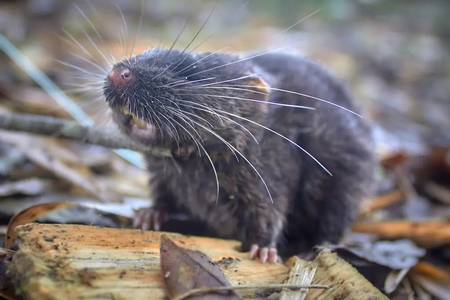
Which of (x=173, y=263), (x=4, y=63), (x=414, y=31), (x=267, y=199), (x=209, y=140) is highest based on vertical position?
(x=414, y=31)

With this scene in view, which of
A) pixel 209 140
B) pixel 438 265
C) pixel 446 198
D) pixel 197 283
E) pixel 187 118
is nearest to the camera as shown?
pixel 197 283

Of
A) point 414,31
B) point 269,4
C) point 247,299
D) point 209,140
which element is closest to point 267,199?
point 209,140

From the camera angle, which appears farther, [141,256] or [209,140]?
[209,140]

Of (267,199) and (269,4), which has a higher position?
(269,4)

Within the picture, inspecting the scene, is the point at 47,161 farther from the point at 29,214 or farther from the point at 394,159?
the point at 394,159

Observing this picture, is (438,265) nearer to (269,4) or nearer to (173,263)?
(173,263)

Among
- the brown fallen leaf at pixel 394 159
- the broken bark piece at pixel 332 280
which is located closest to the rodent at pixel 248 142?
the broken bark piece at pixel 332 280

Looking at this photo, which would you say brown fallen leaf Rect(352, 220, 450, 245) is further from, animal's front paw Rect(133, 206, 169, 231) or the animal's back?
animal's front paw Rect(133, 206, 169, 231)
